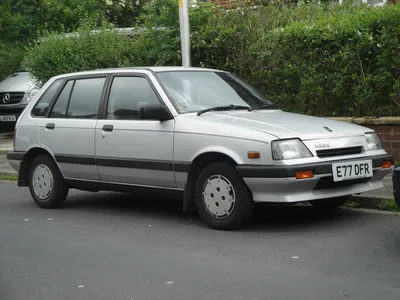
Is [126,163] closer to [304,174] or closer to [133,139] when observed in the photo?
[133,139]

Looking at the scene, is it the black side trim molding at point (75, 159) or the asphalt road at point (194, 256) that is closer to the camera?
the asphalt road at point (194, 256)

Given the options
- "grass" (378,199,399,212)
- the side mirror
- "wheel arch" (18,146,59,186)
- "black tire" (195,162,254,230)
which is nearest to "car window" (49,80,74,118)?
"wheel arch" (18,146,59,186)

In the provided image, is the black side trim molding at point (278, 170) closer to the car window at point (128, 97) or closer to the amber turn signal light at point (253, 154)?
the amber turn signal light at point (253, 154)

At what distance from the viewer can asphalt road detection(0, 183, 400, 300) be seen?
532 cm

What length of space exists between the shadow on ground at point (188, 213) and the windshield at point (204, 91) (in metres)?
1.22

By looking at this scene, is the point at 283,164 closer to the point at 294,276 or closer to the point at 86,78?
the point at 294,276

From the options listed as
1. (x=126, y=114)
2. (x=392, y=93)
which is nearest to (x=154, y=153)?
(x=126, y=114)

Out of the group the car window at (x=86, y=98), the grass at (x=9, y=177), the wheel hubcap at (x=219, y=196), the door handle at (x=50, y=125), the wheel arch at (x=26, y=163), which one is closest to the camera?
the wheel hubcap at (x=219, y=196)

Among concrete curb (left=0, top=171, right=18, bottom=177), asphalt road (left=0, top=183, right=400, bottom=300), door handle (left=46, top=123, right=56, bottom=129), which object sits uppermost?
door handle (left=46, top=123, right=56, bottom=129)

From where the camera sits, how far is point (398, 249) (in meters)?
6.36

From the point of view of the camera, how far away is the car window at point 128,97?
8.11 metres

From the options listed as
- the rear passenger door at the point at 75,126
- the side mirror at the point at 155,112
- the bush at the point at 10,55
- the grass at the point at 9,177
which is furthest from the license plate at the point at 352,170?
the bush at the point at 10,55

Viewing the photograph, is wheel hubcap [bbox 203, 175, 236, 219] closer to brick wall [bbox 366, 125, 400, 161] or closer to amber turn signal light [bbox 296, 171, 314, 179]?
amber turn signal light [bbox 296, 171, 314, 179]

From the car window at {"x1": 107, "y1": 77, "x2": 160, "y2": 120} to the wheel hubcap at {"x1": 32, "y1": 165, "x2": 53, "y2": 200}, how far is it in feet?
4.10
